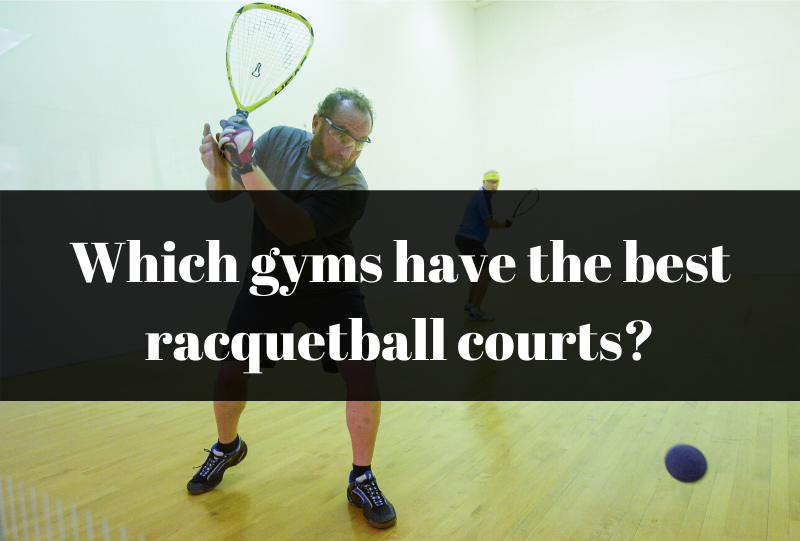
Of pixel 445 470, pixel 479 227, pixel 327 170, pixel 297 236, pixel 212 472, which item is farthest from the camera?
pixel 479 227

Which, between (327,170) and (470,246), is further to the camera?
(470,246)

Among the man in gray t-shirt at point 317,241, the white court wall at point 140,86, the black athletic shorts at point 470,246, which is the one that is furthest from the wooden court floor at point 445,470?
the black athletic shorts at point 470,246

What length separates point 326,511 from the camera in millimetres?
1567

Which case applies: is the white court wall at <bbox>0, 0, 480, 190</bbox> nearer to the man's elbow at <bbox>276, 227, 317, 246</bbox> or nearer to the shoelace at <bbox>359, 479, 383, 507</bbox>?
the man's elbow at <bbox>276, 227, 317, 246</bbox>

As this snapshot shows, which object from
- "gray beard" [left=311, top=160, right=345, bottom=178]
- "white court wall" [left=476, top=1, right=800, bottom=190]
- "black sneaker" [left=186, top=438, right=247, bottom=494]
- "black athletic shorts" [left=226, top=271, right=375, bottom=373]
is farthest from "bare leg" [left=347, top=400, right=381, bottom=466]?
"white court wall" [left=476, top=1, right=800, bottom=190]

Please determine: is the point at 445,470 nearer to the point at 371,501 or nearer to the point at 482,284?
the point at 371,501

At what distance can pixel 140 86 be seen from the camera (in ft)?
13.4

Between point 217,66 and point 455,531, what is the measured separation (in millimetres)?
4280

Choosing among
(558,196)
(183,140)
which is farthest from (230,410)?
(558,196)

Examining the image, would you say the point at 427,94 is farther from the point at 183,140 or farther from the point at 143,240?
the point at 143,240

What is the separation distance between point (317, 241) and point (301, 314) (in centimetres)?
21

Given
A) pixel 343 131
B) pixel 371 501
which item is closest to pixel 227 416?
pixel 371 501

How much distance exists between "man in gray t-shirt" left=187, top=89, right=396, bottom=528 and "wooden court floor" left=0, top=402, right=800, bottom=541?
14cm

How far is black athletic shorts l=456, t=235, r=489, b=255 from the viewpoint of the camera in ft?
14.9
